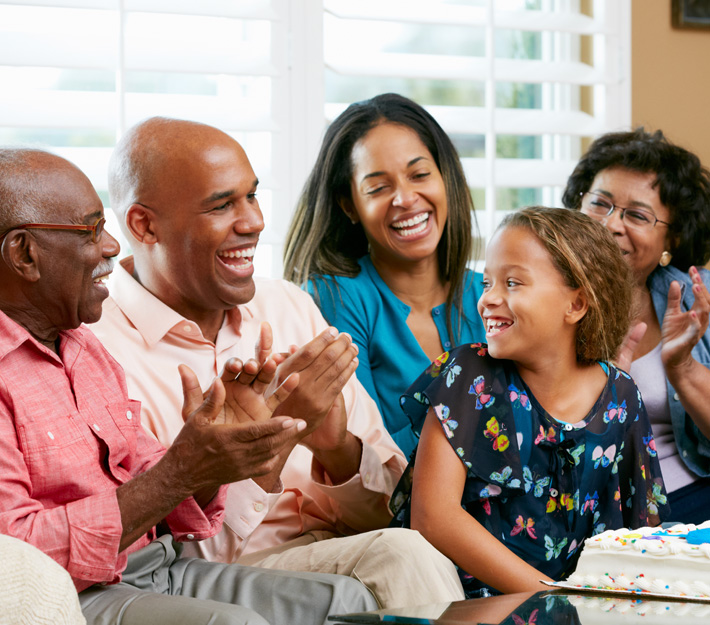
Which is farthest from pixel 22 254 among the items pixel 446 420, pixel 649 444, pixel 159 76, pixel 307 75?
pixel 307 75

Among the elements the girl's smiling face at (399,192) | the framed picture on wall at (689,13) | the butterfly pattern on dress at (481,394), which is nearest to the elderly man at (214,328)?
the butterfly pattern on dress at (481,394)

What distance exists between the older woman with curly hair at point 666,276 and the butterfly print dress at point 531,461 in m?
0.44

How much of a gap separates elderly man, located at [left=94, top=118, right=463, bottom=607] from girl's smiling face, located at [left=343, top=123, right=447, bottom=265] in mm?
462

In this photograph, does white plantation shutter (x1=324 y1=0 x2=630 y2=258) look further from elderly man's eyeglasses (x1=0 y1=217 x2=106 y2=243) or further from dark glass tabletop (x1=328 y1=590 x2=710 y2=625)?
dark glass tabletop (x1=328 y1=590 x2=710 y2=625)

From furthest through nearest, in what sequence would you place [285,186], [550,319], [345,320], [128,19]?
[285,186] → [128,19] → [345,320] → [550,319]

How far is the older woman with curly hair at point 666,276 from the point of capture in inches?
92.4

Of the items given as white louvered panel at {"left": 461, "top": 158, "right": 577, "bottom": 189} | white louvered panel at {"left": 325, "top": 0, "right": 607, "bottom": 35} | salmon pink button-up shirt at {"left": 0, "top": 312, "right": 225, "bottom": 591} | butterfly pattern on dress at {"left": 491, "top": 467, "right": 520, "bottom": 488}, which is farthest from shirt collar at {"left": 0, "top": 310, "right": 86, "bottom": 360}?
white louvered panel at {"left": 461, "top": 158, "right": 577, "bottom": 189}

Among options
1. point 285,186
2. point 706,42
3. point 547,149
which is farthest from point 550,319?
point 706,42

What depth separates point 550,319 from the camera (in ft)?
6.33

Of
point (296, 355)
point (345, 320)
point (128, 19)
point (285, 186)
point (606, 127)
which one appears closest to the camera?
point (296, 355)

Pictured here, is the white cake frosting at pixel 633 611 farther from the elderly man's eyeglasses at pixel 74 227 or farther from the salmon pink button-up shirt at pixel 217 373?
the elderly man's eyeglasses at pixel 74 227

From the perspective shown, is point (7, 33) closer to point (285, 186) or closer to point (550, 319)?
point (285, 186)

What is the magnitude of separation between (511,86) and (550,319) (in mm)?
1606

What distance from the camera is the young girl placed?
1869 mm
